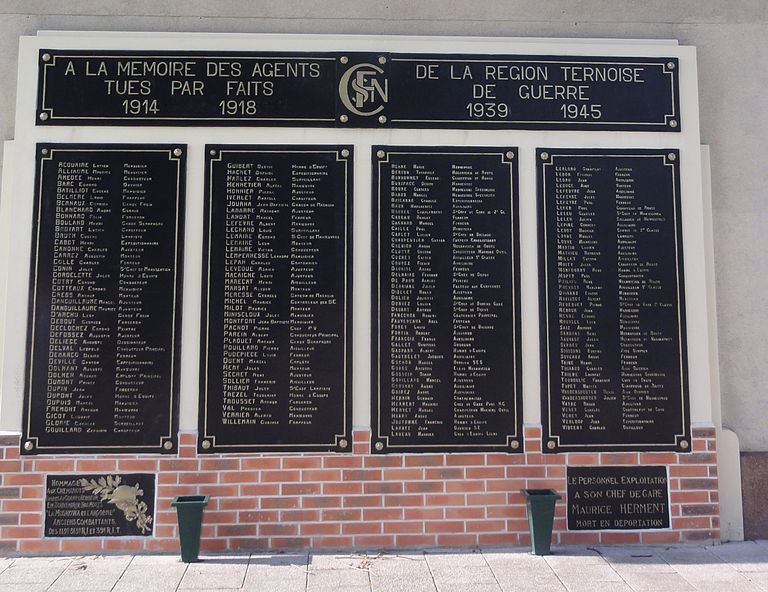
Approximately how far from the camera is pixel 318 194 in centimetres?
454

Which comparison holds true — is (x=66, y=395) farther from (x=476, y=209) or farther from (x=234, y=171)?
(x=476, y=209)

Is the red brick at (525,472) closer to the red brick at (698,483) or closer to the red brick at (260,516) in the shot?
the red brick at (698,483)

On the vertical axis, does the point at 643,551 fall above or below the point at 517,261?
below

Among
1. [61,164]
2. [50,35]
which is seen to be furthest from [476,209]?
[50,35]

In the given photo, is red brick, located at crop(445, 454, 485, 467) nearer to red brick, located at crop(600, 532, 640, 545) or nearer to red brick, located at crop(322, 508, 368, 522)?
red brick, located at crop(322, 508, 368, 522)

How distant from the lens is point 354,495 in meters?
4.39

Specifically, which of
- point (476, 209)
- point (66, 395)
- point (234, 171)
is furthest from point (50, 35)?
point (476, 209)

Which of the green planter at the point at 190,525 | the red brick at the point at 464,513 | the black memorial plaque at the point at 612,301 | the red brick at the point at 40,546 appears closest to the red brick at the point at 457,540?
the red brick at the point at 464,513

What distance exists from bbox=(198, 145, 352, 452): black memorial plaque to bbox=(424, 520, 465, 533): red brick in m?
0.83

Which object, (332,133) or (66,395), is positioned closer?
(66,395)

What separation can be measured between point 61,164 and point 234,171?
128cm

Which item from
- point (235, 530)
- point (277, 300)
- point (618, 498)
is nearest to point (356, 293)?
point (277, 300)

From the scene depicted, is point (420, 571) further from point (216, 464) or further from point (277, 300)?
point (277, 300)

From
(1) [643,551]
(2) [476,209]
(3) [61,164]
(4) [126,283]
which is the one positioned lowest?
(1) [643,551]
